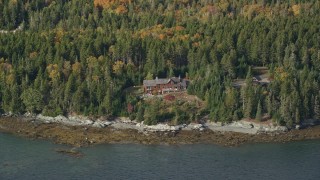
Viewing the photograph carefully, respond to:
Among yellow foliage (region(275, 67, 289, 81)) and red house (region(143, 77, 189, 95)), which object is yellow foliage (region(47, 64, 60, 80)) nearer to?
red house (region(143, 77, 189, 95))

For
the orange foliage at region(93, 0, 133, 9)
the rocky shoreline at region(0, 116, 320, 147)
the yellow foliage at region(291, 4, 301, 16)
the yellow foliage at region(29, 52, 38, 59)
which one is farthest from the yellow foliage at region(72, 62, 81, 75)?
the yellow foliage at region(291, 4, 301, 16)

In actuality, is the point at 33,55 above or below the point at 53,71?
above

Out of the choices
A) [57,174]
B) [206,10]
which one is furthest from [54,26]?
[57,174]

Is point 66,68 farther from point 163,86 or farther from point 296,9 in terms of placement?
point 296,9

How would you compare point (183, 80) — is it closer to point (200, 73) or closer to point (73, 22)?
point (200, 73)

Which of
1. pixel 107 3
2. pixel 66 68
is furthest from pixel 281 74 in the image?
pixel 107 3

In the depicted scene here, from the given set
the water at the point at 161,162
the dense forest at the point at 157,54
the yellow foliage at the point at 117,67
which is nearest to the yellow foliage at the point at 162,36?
the dense forest at the point at 157,54
